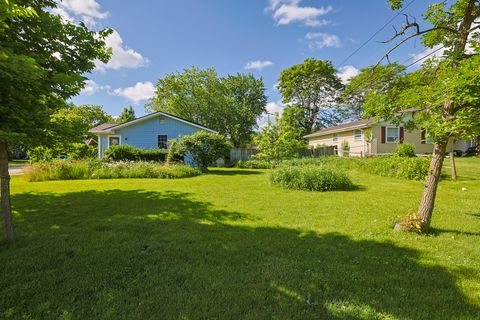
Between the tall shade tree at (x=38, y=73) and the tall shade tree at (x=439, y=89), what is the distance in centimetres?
523

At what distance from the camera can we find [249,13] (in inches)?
453

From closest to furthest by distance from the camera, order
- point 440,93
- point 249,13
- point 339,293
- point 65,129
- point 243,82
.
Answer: point 339,293 < point 440,93 < point 65,129 < point 249,13 < point 243,82

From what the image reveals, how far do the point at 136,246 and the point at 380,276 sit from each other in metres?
3.40

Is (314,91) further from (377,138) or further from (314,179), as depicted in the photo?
(314,179)

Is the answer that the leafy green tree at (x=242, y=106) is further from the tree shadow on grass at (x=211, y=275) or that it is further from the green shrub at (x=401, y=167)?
the tree shadow on grass at (x=211, y=275)

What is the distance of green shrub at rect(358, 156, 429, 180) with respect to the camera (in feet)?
36.0

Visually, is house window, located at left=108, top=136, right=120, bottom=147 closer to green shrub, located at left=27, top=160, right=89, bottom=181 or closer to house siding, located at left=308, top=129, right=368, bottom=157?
green shrub, located at left=27, top=160, right=89, bottom=181

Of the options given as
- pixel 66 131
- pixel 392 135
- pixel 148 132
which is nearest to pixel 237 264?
pixel 66 131

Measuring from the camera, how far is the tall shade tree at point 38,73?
3.33 metres

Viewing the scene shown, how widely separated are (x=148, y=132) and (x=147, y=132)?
0.08m

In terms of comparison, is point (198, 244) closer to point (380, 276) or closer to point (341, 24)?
point (380, 276)

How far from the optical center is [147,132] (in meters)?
19.5

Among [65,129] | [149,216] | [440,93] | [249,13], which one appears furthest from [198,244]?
[249,13]

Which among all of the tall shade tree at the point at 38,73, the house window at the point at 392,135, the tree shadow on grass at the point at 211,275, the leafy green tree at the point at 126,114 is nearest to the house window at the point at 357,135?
the house window at the point at 392,135
